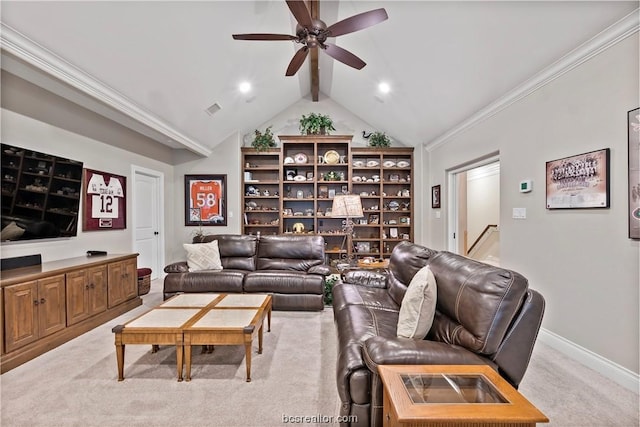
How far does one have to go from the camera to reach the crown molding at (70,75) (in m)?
2.21

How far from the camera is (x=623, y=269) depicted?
2.12 metres

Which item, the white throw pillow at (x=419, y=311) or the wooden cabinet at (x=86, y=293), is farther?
the wooden cabinet at (x=86, y=293)

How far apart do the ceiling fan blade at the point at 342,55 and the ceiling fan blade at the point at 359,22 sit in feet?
0.84

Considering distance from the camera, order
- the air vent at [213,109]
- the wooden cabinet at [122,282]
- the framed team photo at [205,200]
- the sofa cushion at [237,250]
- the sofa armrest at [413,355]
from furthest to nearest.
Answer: the framed team photo at [205,200] → the air vent at [213,109] → the sofa cushion at [237,250] → the wooden cabinet at [122,282] → the sofa armrest at [413,355]

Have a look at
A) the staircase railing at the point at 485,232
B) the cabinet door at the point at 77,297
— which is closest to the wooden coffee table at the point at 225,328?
the cabinet door at the point at 77,297

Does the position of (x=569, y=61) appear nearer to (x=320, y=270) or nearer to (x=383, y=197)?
(x=320, y=270)

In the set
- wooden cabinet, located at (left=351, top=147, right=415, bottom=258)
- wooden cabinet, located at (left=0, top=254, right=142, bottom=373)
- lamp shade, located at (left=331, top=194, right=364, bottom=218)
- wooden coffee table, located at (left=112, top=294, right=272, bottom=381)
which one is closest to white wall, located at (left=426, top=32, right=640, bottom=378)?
lamp shade, located at (left=331, top=194, right=364, bottom=218)

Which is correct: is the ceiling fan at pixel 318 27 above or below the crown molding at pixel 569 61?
above

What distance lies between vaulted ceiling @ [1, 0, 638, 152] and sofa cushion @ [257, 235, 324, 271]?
2.23 m

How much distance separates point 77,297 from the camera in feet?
9.70

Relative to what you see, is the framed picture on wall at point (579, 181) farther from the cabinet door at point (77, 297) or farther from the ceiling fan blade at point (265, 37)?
the cabinet door at point (77, 297)

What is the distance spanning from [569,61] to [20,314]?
4896mm

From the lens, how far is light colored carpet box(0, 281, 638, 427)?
1763 millimetres

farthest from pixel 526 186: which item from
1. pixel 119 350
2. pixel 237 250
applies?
pixel 119 350
